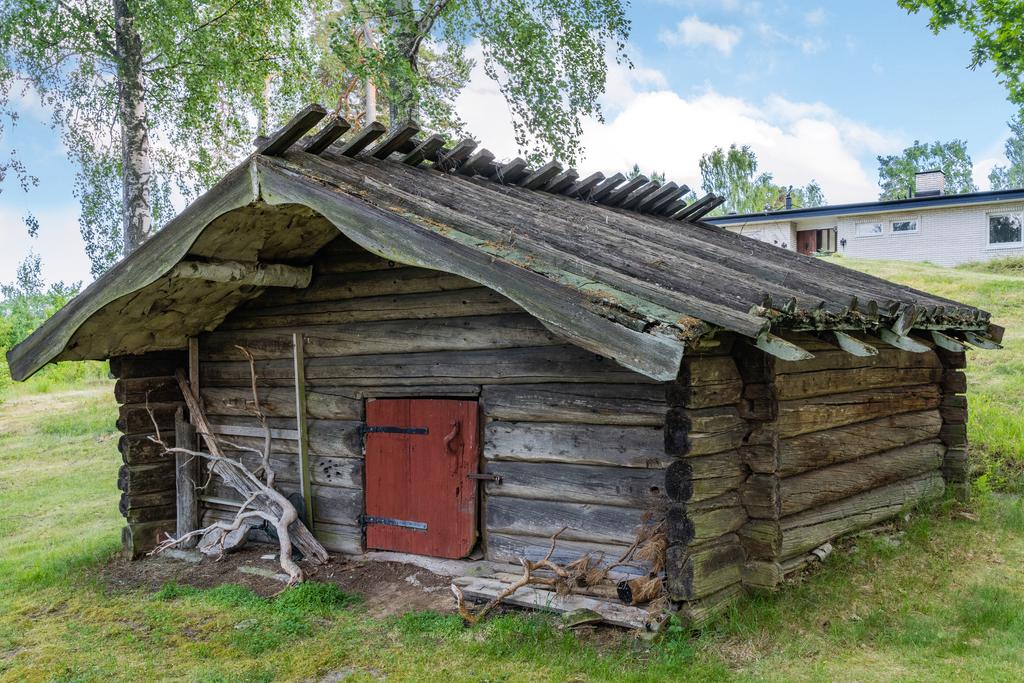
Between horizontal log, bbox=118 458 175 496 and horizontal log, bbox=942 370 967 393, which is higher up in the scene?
horizontal log, bbox=942 370 967 393

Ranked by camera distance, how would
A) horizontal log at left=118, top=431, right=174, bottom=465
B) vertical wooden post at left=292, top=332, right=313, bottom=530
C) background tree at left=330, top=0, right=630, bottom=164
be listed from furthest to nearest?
1. background tree at left=330, top=0, right=630, bottom=164
2. horizontal log at left=118, top=431, right=174, bottom=465
3. vertical wooden post at left=292, top=332, right=313, bottom=530

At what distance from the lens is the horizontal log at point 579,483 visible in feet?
17.8

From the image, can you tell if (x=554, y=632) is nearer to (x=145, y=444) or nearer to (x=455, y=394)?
(x=455, y=394)

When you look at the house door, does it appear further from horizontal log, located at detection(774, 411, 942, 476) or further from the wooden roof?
horizontal log, located at detection(774, 411, 942, 476)

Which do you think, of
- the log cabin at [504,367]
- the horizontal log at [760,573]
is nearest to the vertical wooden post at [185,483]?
the log cabin at [504,367]

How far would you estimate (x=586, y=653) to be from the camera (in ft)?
16.3

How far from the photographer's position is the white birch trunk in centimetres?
1227

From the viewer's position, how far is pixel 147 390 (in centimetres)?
815

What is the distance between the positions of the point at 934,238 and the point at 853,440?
22.2 metres

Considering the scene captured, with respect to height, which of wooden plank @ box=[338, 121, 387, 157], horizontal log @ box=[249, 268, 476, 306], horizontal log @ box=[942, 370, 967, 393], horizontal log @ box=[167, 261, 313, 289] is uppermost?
wooden plank @ box=[338, 121, 387, 157]

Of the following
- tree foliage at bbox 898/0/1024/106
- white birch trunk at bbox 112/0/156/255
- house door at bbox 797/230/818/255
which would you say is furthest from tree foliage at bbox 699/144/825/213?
white birch trunk at bbox 112/0/156/255

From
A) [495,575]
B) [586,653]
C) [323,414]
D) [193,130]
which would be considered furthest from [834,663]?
[193,130]

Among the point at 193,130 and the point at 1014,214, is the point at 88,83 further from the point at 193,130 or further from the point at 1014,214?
the point at 1014,214

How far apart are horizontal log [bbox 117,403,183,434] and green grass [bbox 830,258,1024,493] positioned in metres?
8.74
